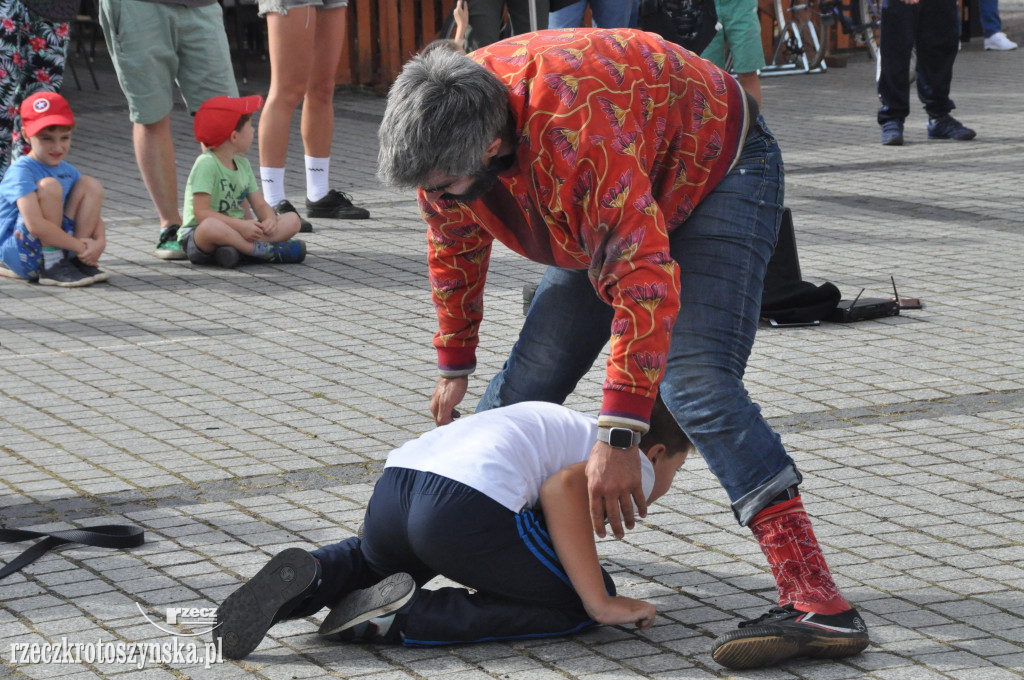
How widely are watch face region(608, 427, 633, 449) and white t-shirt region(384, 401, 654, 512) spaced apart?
0.87 feet

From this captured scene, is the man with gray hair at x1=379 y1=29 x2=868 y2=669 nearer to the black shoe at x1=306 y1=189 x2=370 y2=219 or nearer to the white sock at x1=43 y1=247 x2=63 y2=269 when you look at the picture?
the white sock at x1=43 y1=247 x2=63 y2=269

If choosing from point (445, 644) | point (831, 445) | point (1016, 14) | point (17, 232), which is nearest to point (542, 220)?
point (445, 644)

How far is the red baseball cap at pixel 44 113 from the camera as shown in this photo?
6902mm

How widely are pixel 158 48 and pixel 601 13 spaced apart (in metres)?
2.30

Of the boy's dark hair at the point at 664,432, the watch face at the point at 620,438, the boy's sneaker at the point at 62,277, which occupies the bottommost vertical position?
the boy's sneaker at the point at 62,277

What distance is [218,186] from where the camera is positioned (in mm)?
7375

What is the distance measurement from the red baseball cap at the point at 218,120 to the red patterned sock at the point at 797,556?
Answer: 4759 millimetres

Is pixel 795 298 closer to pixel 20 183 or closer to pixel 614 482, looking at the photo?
pixel 614 482

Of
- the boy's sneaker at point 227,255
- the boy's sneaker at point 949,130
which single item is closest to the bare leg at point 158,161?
the boy's sneaker at point 227,255

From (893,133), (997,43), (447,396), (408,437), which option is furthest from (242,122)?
(997,43)

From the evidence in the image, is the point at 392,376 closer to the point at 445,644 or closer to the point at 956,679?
the point at 445,644

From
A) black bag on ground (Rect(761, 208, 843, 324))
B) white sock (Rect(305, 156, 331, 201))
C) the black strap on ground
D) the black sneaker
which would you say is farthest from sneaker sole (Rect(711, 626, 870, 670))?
white sock (Rect(305, 156, 331, 201))

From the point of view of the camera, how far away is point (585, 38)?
10.2 feet

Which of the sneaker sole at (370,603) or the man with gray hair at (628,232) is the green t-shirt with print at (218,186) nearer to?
the man with gray hair at (628,232)
